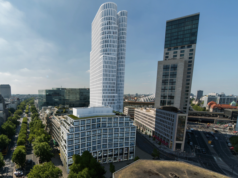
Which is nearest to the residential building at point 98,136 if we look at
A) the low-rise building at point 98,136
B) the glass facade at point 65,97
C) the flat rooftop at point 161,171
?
the low-rise building at point 98,136

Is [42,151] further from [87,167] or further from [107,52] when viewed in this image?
[107,52]

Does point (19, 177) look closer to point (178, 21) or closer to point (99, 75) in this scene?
point (99, 75)

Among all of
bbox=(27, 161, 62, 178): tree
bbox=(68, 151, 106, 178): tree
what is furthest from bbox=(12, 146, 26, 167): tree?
bbox=(68, 151, 106, 178): tree

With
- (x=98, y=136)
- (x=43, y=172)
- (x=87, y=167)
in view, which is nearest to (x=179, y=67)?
(x=98, y=136)

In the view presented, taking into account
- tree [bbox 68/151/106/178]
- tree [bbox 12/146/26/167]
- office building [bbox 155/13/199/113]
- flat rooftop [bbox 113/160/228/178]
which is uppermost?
office building [bbox 155/13/199/113]

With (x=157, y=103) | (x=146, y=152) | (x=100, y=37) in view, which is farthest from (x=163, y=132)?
(x=100, y=37)

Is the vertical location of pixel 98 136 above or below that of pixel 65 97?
below

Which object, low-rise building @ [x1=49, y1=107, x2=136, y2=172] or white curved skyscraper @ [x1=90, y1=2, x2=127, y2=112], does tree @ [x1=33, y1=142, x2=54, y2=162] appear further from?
white curved skyscraper @ [x1=90, y1=2, x2=127, y2=112]
